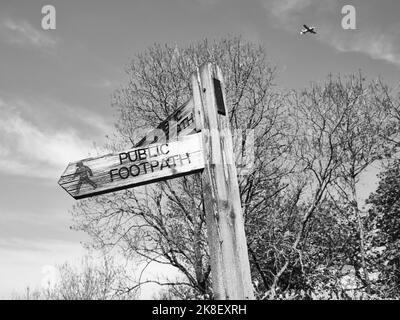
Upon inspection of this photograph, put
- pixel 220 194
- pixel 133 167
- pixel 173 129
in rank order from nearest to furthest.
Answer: pixel 220 194 → pixel 133 167 → pixel 173 129

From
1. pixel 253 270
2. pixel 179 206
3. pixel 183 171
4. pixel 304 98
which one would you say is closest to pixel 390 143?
pixel 304 98

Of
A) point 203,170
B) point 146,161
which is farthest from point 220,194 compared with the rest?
point 146,161

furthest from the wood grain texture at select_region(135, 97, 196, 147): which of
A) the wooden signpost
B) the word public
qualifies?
the word public

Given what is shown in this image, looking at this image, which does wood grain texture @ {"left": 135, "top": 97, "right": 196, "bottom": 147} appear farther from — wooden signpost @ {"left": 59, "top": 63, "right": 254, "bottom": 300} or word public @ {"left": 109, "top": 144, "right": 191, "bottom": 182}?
word public @ {"left": 109, "top": 144, "right": 191, "bottom": 182}

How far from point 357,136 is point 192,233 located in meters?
7.94

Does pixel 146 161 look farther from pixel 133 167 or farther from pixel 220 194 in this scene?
pixel 220 194

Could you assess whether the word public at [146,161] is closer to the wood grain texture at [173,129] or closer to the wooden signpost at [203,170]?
the wooden signpost at [203,170]

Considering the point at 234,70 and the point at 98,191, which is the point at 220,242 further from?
the point at 234,70

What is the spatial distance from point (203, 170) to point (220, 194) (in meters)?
0.21

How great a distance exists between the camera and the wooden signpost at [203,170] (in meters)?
2.36

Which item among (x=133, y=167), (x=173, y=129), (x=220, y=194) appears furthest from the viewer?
(x=173, y=129)

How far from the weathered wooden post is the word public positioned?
0.75ft

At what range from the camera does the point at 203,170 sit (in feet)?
8.29

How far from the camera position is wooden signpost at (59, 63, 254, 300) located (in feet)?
7.75
